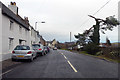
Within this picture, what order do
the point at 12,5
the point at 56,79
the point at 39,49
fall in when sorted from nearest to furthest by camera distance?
the point at 56,79 → the point at 39,49 → the point at 12,5

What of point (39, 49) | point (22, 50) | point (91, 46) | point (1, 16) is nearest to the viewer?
point (22, 50)

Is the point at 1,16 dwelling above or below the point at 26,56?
above

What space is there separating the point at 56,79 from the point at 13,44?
11.7 metres

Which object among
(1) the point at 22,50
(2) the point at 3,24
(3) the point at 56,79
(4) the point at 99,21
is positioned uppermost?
(4) the point at 99,21

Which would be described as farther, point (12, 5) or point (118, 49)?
point (12, 5)

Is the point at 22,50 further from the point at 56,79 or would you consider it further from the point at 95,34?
the point at 95,34

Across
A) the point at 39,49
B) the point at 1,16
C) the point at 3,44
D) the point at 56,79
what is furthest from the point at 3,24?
the point at 56,79

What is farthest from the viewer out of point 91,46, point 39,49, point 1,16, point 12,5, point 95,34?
point 95,34

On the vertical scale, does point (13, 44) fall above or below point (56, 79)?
above

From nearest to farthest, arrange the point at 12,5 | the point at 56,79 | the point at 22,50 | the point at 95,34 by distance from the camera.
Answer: the point at 56,79, the point at 22,50, the point at 12,5, the point at 95,34

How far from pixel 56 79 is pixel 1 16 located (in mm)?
9529

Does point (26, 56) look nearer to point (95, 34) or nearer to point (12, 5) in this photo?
point (12, 5)

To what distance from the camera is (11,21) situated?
1527 centimetres

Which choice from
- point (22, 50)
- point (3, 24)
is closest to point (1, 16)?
point (3, 24)
